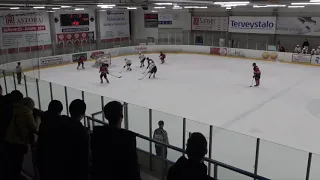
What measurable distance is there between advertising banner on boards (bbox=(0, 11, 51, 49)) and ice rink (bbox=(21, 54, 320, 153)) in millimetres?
4750

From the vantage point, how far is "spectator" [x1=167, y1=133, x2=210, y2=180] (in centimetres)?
198

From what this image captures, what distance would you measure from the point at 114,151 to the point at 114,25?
27.4 meters

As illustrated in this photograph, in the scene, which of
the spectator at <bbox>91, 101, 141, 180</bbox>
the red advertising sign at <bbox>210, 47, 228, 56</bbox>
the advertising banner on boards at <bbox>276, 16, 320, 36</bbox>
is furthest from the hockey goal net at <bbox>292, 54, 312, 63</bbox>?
the spectator at <bbox>91, 101, 141, 180</bbox>

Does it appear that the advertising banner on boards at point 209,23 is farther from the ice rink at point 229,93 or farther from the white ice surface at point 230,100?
the ice rink at point 229,93

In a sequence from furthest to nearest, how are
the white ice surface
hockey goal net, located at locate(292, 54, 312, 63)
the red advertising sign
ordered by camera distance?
the red advertising sign, hockey goal net, located at locate(292, 54, 312, 63), the white ice surface

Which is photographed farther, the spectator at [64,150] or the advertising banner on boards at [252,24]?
the advertising banner on boards at [252,24]

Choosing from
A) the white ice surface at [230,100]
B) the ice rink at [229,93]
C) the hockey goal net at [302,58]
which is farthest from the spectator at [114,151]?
the hockey goal net at [302,58]

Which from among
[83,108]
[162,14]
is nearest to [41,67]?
[162,14]

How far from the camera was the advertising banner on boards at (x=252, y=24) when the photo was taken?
951 inches

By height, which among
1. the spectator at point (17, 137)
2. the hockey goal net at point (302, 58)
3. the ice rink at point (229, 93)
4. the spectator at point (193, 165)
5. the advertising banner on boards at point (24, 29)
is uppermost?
the advertising banner on boards at point (24, 29)

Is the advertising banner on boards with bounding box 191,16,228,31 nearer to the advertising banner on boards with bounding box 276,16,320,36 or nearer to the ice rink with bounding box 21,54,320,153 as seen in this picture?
the advertising banner on boards with bounding box 276,16,320,36

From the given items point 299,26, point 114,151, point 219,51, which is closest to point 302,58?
point 299,26

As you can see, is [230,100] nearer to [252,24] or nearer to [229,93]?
[229,93]

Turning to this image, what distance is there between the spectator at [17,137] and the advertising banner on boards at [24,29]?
A: 19149 millimetres
